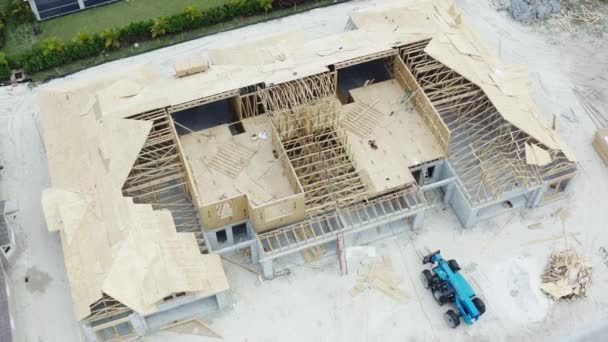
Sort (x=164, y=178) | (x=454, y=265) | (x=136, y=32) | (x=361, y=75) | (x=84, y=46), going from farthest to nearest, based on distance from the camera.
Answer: (x=136, y=32) < (x=84, y=46) < (x=361, y=75) < (x=164, y=178) < (x=454, y=265)

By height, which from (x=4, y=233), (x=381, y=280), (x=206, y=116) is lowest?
(x=381, y=280)

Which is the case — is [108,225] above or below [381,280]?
above

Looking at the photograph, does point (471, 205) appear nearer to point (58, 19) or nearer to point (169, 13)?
point (169, 13)

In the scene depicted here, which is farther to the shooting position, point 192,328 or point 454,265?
Result: point 454,265

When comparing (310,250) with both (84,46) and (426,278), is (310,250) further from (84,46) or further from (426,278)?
(84,46)

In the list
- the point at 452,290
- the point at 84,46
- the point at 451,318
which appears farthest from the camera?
the point at 84,46

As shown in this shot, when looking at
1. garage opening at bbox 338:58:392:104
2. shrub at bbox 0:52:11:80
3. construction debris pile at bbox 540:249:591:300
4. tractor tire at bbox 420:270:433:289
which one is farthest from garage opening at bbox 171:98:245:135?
construction debris pile at bbox 540:249:591:300

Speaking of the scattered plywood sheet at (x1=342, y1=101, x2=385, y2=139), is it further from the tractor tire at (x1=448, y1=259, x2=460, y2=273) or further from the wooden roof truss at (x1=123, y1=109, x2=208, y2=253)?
the wooden roof truss at (x1=123, y1=109, x2=208, y2=253)

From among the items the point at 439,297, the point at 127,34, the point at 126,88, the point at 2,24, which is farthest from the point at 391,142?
the point at 2,24

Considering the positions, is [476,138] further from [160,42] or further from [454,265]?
[160,42]
